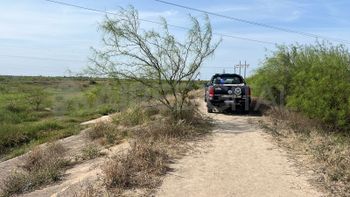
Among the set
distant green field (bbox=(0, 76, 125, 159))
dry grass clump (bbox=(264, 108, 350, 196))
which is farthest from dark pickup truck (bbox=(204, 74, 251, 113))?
distant green field (bbox=(0, 76, 125, 159))

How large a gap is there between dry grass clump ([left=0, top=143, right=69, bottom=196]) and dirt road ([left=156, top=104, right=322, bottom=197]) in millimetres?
3312

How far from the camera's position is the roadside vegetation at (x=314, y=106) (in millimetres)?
10655

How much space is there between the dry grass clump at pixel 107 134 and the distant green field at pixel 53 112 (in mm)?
1322

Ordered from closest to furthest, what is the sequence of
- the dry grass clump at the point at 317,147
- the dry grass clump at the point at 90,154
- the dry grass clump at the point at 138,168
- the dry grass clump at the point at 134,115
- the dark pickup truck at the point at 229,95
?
the dry grass clump at the point at 138,168, the dry grass clump at the point at 317,147, the dry grass clump at the point at 90,154, the dry grass clump at the point at 134,115, the dark pickup truck at the point at 229,95

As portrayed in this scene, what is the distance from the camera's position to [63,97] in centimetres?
3734

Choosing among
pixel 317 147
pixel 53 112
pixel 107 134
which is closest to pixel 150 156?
pixel 317 147

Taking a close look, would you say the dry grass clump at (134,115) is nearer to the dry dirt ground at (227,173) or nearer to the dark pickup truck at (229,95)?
the dark pickup truck at (229,95)

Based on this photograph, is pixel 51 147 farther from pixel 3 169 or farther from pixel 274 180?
pixel 274 180

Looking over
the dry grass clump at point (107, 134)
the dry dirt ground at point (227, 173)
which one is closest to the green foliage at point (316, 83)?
the dry dirt ground at point (227, 173)

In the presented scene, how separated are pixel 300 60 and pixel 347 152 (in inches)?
502

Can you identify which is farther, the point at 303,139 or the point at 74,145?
the point at 74,145

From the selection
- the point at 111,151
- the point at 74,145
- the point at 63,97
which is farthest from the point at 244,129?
the point at 63,97

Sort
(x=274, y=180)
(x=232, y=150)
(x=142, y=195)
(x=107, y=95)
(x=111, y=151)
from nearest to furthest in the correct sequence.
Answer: (x=142, y=195)
(x=274, y=180)
(x=232, y=150)
(x=111, y=151)
(x=107, y=95)

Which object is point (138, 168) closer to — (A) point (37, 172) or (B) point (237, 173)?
(B) point (237, 173)
